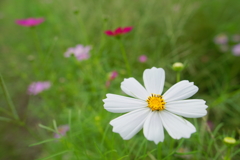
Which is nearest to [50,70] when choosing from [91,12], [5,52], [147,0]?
[91,12]

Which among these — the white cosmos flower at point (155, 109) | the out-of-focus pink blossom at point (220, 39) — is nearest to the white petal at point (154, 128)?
the white cosmos flower at point (155, 109)

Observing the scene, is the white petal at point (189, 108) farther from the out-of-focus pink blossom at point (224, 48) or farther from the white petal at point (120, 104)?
the out-of-focus pink blossom at point (224, 48)

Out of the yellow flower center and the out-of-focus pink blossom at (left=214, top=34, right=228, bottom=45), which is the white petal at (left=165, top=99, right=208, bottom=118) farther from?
the out-of-focus pink blossom at (left=214, top=34, right=228, bottom=45)

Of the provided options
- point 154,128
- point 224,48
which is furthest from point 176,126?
point 224,48

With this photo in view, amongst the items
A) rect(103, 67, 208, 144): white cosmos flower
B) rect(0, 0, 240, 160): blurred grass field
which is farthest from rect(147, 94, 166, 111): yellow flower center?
rect(0, 0, 240, 160): blurred grass field

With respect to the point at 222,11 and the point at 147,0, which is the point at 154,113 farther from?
the point at 222,11

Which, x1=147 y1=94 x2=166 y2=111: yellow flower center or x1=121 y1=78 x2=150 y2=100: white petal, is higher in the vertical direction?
x1=121 y1=78 x2=150 y2=100: white petal

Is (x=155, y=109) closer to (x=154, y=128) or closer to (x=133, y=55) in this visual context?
(x=154, y=128)
